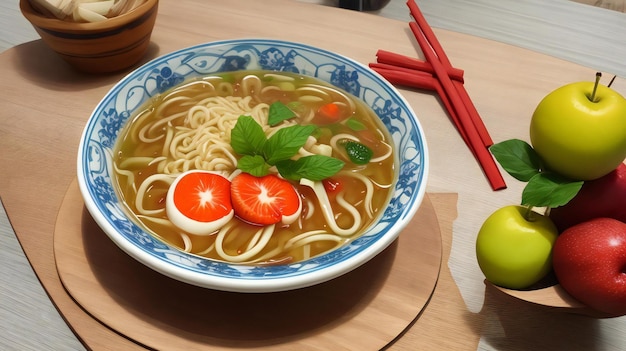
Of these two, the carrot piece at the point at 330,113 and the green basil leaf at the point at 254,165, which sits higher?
the green basil leaf at the point at 254,165

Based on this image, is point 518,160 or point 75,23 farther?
point 75,23

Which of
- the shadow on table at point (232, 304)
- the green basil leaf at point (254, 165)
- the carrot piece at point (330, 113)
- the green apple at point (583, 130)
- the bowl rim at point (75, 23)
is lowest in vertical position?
the shadow on table at point (232, 304)

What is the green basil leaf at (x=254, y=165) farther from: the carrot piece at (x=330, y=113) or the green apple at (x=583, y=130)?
the green apple at (x=583, y=130)

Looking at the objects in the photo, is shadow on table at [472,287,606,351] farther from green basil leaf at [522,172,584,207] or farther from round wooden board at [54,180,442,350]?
green basil leaf at [522,172,584,207]

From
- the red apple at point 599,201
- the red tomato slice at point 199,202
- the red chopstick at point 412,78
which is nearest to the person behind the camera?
the red apple at point 599,201

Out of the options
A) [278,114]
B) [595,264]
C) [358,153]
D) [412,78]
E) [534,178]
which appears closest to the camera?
[595,264]

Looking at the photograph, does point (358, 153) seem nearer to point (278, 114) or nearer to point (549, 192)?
point (278, 114)

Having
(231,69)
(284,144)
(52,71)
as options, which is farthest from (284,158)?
(52,71)

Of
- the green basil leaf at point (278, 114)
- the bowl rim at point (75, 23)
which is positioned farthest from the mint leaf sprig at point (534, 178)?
the bowl rim at point (75, 23)
